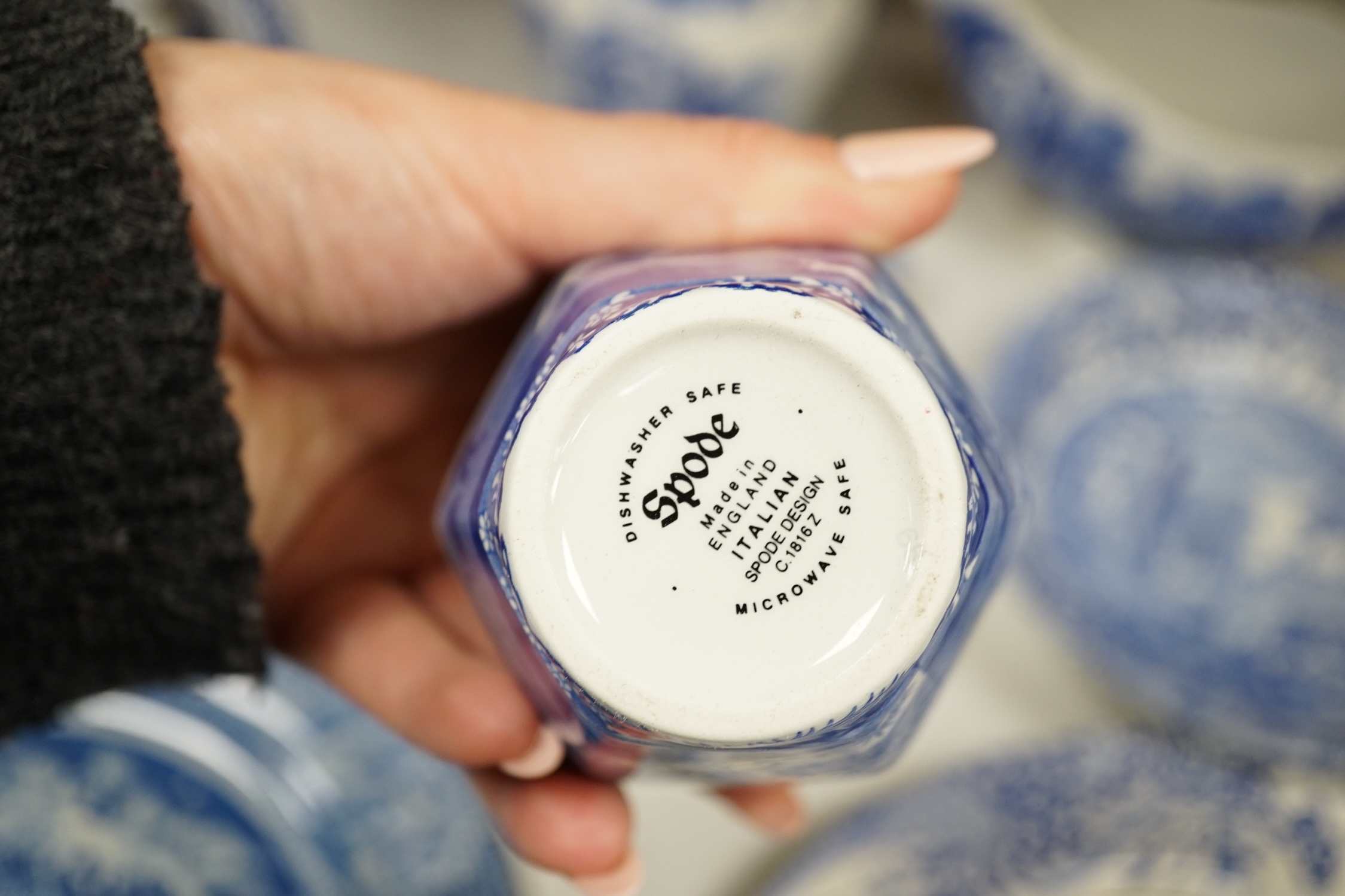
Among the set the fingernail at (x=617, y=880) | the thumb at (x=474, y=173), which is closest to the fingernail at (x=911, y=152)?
the thumb at (x=474, y=173)

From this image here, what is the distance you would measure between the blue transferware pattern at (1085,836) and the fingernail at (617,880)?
10 cm

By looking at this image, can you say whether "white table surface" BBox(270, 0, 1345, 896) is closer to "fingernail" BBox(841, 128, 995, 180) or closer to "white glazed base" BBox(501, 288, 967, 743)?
"fingernail" BBox(841, 128, 995, 180)

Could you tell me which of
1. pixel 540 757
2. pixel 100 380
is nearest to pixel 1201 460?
pixel 540 757

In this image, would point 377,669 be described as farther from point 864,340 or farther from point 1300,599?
point 1300,599

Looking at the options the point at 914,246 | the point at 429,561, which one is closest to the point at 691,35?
the point at 914,246

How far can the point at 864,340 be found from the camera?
0.80 ft

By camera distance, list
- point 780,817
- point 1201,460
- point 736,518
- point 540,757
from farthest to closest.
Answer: point 1201,460, point 780,817, point 540,757, point 736,518

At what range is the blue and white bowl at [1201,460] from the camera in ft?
1.77

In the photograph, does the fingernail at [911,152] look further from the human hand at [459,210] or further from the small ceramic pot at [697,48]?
the small ceramic pot at [697,48]

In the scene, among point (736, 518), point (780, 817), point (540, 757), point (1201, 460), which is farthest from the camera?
point (1201, 460)

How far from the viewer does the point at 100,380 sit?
33cm

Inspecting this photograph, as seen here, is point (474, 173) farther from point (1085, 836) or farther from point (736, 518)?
point (1085, 836)

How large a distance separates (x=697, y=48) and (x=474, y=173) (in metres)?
0.19

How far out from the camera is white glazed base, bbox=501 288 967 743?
0.24 meters
